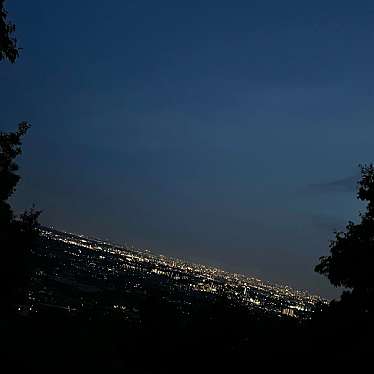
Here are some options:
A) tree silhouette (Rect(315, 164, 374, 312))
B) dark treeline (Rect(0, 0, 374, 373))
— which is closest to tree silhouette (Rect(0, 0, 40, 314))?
dark treeline (Rect(0, 0, 374, 373))

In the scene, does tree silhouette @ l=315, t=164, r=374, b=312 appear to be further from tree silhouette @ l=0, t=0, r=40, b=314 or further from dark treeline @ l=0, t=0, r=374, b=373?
tree silhouette @ l=0, t=0, r=40, b=314

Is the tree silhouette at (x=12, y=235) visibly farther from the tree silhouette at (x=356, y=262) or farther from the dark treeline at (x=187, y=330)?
the tree silhouette at (x=356, y=262)

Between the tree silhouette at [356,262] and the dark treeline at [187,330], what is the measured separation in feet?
0.14

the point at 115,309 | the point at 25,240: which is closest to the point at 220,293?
the point at 25,240

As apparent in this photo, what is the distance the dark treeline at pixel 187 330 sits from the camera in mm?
16844

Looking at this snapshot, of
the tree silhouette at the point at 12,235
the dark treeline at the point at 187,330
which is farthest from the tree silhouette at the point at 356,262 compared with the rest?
the tree silhouette at the point at 12,235

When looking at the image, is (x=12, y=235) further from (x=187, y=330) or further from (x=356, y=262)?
(x=356, y=262)

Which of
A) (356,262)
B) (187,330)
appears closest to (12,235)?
(187,330)

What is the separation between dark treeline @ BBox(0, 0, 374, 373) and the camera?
16844 millimetres

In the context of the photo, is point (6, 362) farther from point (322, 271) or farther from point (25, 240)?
point (25, 240)

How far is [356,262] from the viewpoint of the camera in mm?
21312

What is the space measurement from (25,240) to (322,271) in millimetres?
26479

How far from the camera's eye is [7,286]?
126ft

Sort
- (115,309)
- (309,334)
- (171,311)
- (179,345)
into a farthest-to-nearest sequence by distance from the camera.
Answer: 1. (115,309)
2. (171,311)
3. (179,345)
4. (309,334)
